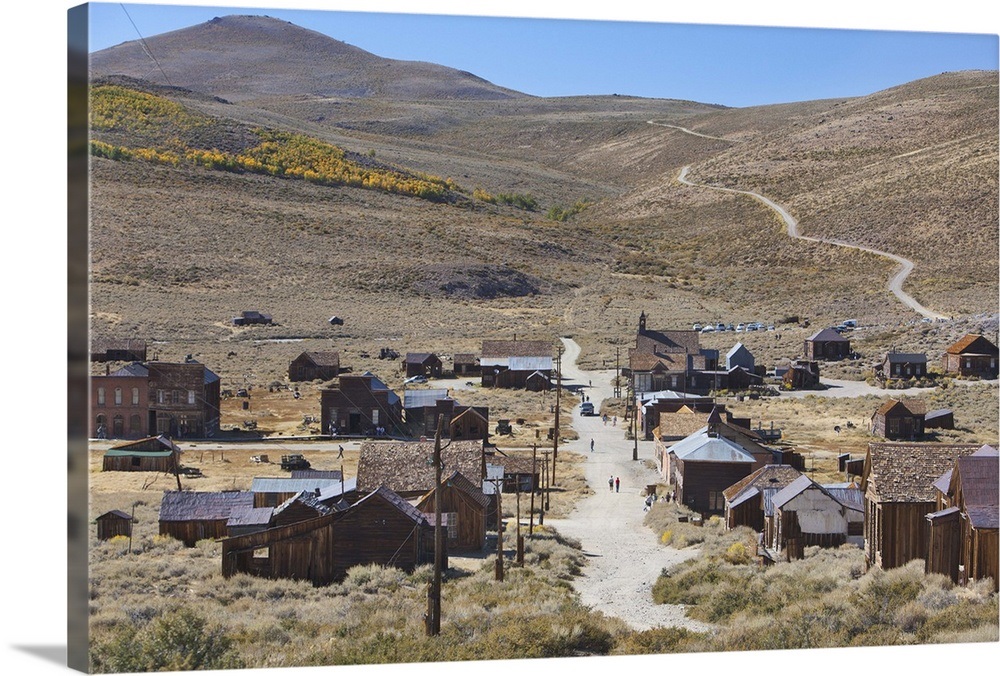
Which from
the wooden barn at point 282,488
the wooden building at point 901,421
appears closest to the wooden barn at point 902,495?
the wooden barn at point 282,488

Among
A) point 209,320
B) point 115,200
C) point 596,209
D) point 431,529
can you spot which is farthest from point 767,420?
point 596,209

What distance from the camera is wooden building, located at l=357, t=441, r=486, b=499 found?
3119 centimetres

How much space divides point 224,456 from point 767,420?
987 inches

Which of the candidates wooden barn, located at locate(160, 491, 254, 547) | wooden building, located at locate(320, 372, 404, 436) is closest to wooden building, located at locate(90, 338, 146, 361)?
wooden building, located at locate(320, 372, 404, 436)

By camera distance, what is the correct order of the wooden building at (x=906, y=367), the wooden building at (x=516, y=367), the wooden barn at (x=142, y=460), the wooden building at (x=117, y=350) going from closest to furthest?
the wooden barn at (x=142, y=460) < the wooden building at (x=117, y=350) < the wooden building at (x=906, y=367) < the wooden building at (x=516, y=367)

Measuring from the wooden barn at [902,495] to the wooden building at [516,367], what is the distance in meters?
45.9

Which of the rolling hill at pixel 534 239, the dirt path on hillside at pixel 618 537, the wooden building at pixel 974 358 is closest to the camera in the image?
the dirt path on hillside at pixel 618 537

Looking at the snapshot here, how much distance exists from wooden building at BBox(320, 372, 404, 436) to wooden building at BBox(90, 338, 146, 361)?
56.0ft

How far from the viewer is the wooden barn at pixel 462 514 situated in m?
30.0

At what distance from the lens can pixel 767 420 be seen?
191 ft

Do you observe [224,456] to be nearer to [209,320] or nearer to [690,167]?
[209,320]

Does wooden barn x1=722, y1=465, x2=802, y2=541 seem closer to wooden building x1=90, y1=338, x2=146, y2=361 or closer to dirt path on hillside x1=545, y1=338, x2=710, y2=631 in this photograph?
dirt path on hillside x1=545, y1=338, x2=710, y2=631

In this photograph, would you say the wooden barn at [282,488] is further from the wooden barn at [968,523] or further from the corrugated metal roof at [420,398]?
the corrugated metal roof at [420,398]

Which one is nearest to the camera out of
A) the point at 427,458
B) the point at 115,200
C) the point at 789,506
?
the point at 789,506
